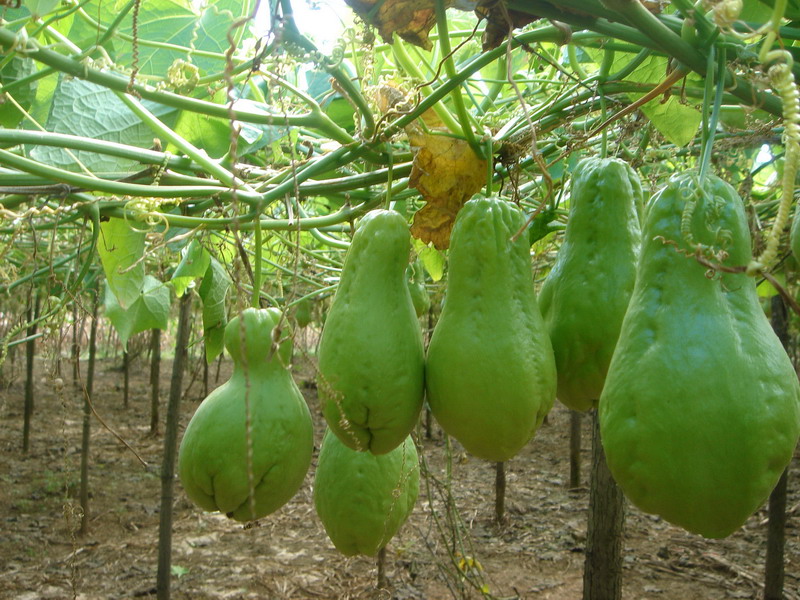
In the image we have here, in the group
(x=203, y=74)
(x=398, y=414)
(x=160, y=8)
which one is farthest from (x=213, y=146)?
(x=398, y=414)

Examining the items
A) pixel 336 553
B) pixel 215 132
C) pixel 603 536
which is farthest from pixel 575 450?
pixel 215 132

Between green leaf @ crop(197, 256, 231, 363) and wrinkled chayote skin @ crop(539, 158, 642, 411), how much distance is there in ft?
3.18

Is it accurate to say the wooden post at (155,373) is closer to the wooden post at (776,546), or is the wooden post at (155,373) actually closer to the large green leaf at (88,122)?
the wooden post at (776,546)

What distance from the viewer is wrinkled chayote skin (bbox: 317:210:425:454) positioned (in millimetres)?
707

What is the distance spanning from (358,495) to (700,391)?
0.60 metres

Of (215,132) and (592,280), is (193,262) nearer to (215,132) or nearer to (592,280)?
(215,132)

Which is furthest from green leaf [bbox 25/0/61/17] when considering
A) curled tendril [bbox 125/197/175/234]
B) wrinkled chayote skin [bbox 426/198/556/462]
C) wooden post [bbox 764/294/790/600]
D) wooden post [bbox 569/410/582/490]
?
wooden post [bbox 569/410/582/490]

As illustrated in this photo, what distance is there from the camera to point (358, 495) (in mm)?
1013

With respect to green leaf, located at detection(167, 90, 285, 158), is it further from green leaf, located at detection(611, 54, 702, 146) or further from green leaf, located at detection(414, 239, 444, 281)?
green leaf, located at detection(611, 54, 702, 146)

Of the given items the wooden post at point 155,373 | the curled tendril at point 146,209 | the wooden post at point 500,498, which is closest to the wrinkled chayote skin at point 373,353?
the curled tendril at point 146,209

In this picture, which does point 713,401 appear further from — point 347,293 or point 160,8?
point 160,8

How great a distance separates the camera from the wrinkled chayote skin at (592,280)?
70 centimetres

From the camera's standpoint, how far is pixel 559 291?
74cm

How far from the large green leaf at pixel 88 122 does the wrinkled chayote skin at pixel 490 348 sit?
728mm
